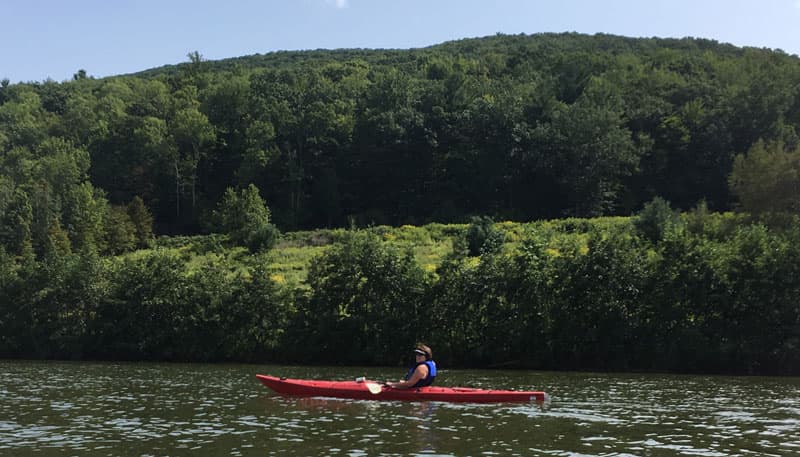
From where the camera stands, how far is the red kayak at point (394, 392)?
24.6 m

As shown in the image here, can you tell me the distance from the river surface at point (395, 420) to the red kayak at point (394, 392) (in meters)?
0.34

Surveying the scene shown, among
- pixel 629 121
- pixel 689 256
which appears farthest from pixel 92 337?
pixel 629 121

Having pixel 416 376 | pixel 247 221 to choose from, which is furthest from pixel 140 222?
pixel 416 376

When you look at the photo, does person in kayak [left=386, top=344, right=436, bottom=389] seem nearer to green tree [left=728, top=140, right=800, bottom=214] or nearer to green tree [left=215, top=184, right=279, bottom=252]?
green tree [left=728, top=140, right=800, bottom=214]

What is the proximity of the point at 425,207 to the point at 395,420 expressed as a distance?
78.0 m

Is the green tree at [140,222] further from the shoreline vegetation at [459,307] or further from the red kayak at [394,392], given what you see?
the red kayak at [394,392]

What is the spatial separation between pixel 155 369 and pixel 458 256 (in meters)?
16.4

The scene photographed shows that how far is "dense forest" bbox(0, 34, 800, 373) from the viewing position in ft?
125

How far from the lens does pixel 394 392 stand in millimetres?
25391

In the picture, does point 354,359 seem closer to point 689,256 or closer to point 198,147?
point 689,256

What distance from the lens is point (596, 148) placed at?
9244cm

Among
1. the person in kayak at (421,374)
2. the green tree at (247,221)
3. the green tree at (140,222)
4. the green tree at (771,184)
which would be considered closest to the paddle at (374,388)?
the person in kayak at (421,374)

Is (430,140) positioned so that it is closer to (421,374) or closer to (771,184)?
(771,184)

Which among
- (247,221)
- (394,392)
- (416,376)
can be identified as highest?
(247,221)
